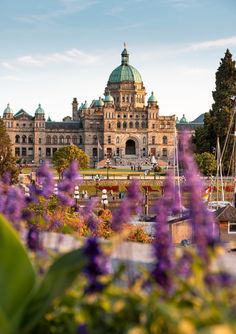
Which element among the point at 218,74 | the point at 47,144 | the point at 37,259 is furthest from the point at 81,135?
the point at 37,259

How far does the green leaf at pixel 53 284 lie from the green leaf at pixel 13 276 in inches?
2.0

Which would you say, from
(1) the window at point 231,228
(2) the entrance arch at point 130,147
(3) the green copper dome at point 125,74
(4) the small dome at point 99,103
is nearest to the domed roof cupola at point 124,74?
(3) the green copper dome at point 125,74

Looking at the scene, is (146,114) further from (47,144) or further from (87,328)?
(87,328)

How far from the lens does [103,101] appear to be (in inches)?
4237

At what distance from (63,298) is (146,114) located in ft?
339

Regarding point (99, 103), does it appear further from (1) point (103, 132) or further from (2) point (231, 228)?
(2) point (231, 228)

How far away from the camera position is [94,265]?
2.57 m

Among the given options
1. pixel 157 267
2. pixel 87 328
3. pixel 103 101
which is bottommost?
pixel 87 328

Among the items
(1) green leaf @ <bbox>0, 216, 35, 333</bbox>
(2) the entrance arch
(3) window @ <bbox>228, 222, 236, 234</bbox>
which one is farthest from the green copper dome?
(1) green leaf @ <bbox>0, 216, 35, 333</bbox>

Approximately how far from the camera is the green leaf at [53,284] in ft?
8.80

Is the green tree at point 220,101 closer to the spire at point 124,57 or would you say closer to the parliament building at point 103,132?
the parliament building at point 103,132

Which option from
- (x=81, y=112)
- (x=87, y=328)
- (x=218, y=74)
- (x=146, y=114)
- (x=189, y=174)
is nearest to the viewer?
(x=87, y=328)

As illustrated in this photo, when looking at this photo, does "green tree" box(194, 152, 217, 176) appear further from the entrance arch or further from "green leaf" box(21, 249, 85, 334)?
the entrance arch

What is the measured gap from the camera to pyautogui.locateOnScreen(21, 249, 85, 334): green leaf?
2.68m
